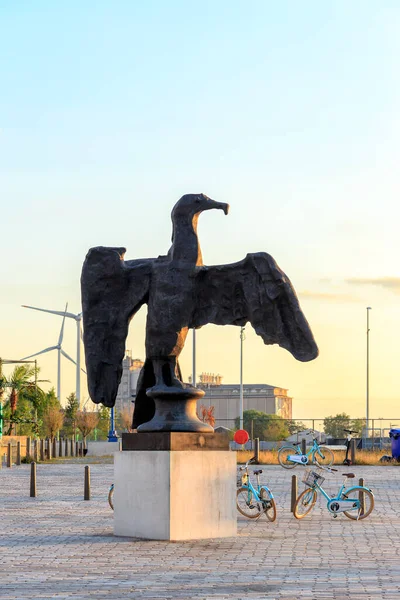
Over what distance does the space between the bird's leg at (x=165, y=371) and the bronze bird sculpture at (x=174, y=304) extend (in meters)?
0.01

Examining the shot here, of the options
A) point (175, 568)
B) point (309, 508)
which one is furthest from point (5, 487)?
point (175, 568)

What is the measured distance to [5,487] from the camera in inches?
1080

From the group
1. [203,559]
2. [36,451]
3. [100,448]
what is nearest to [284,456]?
[36,451]

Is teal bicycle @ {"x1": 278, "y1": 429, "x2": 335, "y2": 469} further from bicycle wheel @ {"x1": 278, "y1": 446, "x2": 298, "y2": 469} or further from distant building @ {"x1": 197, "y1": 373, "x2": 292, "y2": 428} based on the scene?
distant building @ {"x1": 197, "y1": 373, "x2": 292, "y2": 428}

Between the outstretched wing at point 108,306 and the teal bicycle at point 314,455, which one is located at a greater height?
the outstretched wing at point 108,306

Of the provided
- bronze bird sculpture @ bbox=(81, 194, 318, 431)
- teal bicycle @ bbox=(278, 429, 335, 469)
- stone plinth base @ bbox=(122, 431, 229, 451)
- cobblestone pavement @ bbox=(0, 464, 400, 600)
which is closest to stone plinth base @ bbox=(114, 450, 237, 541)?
→ stone plinth base @ bbox=(122, 431, 229, 451)

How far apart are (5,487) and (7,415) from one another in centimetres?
2734

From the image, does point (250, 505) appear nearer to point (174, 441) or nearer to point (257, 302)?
point (174, 441)

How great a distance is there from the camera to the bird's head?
16.1 meters

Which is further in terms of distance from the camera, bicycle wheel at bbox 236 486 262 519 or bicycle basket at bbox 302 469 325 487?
bicycle basket at bbox 302 469 325 487

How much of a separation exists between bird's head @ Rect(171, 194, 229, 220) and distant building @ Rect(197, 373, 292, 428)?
11395 centimetres

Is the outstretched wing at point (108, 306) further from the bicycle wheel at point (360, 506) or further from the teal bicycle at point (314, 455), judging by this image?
the teal bicycle at point (314, 455)

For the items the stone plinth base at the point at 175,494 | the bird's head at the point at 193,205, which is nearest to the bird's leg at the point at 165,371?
the stone plinth base at the point at 175,494

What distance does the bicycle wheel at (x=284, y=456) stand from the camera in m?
35.5
